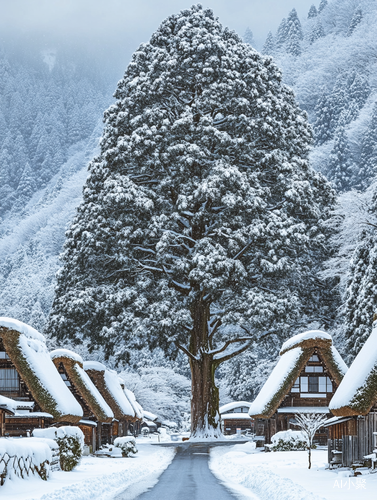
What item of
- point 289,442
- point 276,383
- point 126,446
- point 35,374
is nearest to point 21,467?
point 35,374

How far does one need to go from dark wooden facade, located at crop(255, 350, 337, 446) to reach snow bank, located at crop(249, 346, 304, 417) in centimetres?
112

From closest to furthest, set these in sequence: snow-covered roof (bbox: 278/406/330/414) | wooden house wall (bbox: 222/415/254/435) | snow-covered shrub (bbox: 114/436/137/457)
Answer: snow-covered shrub (bbox: 114/436/137/457) → snow-covered roof (bbox: 278/406/330/414) → wooden house wall (bbox: 222/415/254/435)

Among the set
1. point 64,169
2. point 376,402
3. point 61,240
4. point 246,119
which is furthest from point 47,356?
point 64,169

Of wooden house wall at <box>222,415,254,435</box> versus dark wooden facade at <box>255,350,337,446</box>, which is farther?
wooden house wall at <box>222,415,254,435</box>

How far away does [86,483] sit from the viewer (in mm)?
18859

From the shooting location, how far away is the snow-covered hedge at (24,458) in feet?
56.1

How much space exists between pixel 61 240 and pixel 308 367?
8887cm

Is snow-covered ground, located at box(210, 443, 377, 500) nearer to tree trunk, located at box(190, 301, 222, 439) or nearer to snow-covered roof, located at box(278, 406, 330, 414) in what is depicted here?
snow-covered roof, located at box(278, 406, 330, 414)

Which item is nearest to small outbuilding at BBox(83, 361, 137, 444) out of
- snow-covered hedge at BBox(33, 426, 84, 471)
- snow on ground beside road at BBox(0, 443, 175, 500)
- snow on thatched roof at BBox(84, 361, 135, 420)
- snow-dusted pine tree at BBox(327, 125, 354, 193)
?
snow on thatched roof at BBox(84, 361, 135, 420)

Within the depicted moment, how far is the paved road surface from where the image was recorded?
16422mm

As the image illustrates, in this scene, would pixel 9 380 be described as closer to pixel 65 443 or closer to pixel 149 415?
pixel 65 443

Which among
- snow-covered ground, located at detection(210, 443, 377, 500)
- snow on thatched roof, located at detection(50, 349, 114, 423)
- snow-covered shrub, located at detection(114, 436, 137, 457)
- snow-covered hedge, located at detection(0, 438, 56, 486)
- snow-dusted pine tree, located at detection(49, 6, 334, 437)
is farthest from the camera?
snow-dusted pine tree, located at detection(49, 6, 334, 437)

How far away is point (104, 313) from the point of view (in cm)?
4409

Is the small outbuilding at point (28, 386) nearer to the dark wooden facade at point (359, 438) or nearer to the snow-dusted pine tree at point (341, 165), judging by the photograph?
the dark wooden facade at point (359, 438)
